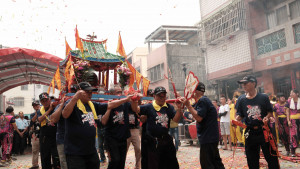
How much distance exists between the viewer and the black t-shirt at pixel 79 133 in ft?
12.4

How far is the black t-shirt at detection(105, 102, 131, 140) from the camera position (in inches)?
198

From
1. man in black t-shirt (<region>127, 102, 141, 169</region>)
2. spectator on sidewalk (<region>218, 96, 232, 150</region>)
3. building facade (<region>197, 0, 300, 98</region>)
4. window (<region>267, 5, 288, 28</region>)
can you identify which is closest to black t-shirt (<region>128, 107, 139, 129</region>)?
man in black t-shirt (<region>127, 102, 141, 169</region>)

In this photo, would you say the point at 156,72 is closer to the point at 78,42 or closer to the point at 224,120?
the point at 78,42

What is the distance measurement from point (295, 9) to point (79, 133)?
15669 mm

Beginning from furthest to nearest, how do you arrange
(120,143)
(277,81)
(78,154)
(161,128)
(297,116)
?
(277,81), (297,116), (120,143), (161,128), (78,154)

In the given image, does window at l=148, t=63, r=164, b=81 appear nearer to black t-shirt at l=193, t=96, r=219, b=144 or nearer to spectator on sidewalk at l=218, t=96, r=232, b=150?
spectator on sidewalk at l=218, t=96, r=232, b=150

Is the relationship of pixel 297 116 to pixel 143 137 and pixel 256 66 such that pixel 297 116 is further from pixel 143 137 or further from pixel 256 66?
pixel 256 66

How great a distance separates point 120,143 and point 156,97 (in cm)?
112

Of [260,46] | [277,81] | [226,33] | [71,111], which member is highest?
[226,33]

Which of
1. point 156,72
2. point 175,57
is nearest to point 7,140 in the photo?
point 175,57

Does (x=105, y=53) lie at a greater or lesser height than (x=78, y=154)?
greater

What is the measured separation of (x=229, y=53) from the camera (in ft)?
62.2

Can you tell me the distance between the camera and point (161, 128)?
468cm

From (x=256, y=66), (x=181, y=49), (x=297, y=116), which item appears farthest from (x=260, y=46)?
(x=181, y=49)
